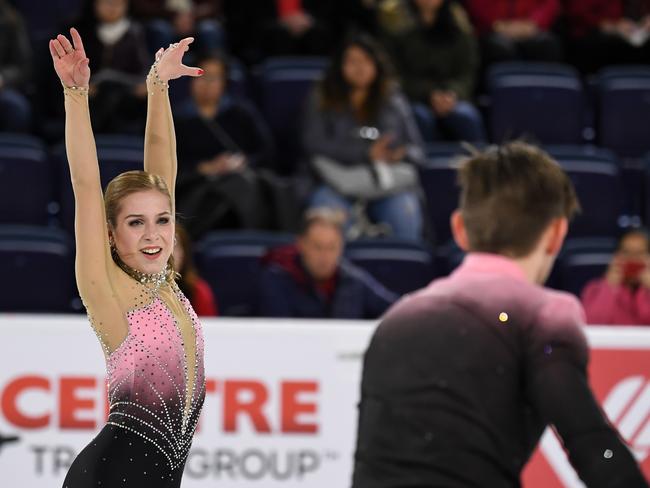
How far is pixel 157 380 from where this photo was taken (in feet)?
8.78

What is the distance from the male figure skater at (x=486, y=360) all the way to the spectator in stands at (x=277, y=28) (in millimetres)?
6254

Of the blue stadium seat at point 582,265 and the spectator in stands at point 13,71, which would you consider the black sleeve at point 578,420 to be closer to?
the blue stadium seat at point 582,265

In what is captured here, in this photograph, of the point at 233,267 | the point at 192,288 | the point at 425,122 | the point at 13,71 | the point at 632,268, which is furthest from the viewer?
the point at 425,122

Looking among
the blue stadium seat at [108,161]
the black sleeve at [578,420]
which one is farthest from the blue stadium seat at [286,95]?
the black sleeve at [578,420]

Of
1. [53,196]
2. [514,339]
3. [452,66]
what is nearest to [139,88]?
[53,196]

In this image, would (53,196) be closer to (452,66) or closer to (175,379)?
(452,66)

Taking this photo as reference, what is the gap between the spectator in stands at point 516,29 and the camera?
876cm

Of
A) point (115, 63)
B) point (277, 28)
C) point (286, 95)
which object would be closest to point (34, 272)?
point (115, 63)

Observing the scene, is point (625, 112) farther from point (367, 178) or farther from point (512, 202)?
point (512, 202)

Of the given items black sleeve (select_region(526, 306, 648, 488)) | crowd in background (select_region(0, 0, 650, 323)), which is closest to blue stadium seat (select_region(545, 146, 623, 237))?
crowd in background (select_region(0, 0, 650, 323))

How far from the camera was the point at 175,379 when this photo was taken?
269 centimetres

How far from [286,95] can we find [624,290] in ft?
8.36

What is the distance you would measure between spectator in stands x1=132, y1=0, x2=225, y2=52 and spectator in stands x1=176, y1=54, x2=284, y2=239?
0.69 meters

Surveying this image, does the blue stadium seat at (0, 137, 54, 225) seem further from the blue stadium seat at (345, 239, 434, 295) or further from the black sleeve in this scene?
the black sleeve
